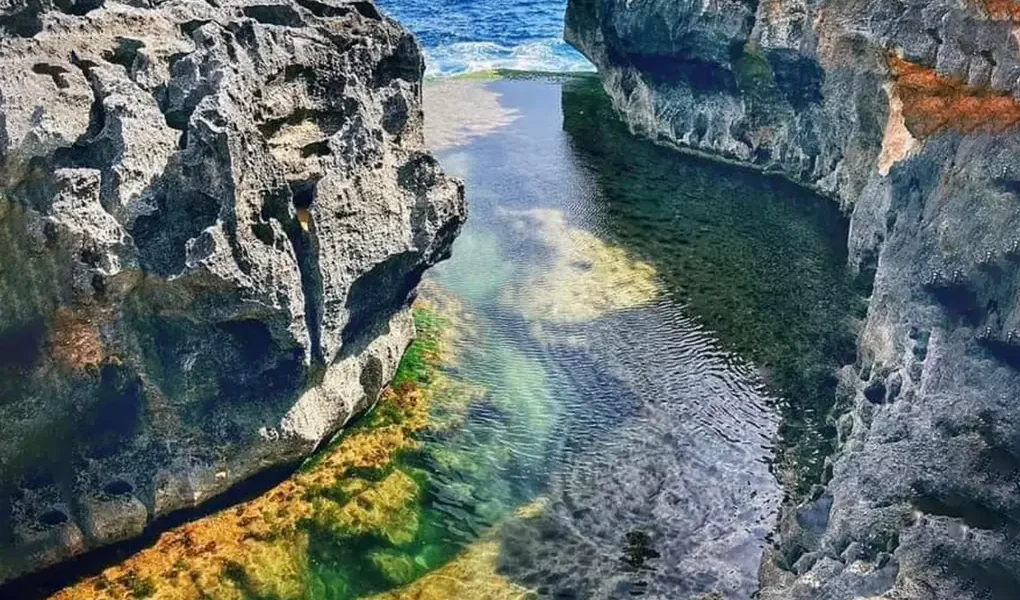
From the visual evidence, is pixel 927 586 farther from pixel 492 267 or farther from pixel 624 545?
pixel 492 267

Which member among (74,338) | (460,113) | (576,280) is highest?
(74,338)

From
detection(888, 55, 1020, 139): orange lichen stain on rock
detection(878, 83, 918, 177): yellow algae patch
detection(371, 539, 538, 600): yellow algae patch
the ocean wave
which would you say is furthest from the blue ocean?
detection(371, 539, 538, 600): yellow algae patch

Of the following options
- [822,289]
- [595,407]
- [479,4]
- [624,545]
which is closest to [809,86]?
[822,289]

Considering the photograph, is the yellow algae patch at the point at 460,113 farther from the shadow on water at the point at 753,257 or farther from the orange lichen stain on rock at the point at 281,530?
the orange lichen stain on rock at the point at 281,530

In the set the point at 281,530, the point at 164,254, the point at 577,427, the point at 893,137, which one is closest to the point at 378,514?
the point at 281,530

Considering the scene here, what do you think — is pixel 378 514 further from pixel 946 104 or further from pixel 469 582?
pixel 946 104

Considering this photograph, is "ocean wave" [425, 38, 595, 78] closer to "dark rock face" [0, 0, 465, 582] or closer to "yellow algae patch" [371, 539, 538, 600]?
"dark rock face" [0, 0, 465, 582]
